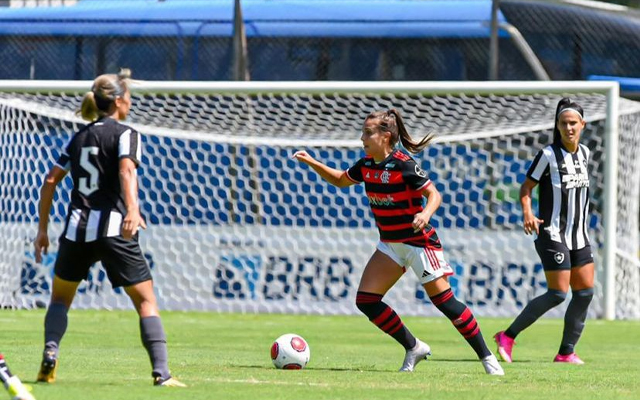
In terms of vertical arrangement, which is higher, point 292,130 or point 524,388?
point 292,130

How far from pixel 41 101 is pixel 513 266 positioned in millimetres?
6055

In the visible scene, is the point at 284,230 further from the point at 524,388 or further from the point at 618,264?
the point at 524,388

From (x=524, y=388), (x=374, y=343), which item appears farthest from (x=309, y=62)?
(x=524, y=388)

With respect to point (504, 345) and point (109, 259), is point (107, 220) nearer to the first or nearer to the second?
point (109, 259)

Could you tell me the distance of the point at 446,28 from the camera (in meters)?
17.7

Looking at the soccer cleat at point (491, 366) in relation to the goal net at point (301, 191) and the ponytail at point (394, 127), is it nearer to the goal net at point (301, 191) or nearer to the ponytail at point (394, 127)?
the ponytail at point (394, 127)

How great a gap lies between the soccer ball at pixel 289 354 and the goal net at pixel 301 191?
617 centimetres

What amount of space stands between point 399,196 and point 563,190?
1803 millimetres

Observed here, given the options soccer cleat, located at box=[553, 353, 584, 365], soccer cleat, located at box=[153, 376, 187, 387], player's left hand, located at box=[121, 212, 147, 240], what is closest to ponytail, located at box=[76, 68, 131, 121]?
player's left hand, located at box=[121, 212, 147, 240]

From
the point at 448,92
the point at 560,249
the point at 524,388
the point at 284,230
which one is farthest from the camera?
the point at 284,230

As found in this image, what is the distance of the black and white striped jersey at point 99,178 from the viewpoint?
21.5 feet

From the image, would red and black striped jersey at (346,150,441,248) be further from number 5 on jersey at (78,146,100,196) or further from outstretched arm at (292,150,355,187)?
number 5 on jersey at (78,146,100,196)

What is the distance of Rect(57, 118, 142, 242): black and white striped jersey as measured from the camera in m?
6.55

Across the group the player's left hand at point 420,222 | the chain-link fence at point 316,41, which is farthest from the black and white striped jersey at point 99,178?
the chain-link fence at point 316,41
